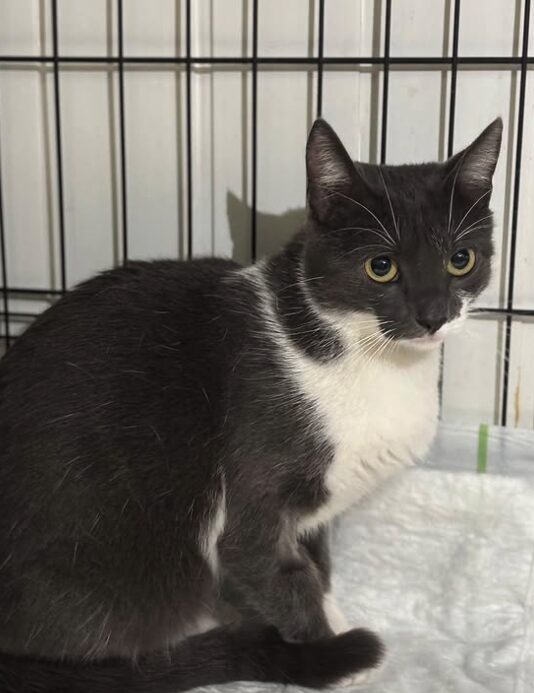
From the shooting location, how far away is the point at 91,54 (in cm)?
161

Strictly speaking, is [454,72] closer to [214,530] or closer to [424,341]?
[424,341]

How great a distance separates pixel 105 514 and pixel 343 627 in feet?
1.34

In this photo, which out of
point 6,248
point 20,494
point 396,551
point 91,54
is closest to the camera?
point 20,494

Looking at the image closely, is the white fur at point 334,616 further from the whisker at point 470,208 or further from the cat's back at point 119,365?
the whisker at point 470,208

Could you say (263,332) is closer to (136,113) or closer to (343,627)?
(343,627)

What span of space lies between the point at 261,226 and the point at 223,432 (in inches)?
22.3

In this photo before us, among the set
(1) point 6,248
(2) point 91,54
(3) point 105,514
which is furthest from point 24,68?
(3) point 105,514

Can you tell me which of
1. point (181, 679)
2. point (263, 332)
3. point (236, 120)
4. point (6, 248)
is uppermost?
point (236, 120)

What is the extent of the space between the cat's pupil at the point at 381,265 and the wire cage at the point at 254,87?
1.52ft

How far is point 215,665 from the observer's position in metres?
1.19

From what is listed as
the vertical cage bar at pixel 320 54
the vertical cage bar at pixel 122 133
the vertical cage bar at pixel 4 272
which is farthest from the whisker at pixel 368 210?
the vertical cage bar at pixel 4 272

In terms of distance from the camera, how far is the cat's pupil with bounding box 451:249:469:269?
1.16m

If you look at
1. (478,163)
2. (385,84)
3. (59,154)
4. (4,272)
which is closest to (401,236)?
(478,163)

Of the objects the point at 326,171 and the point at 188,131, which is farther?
the point at 188,131
